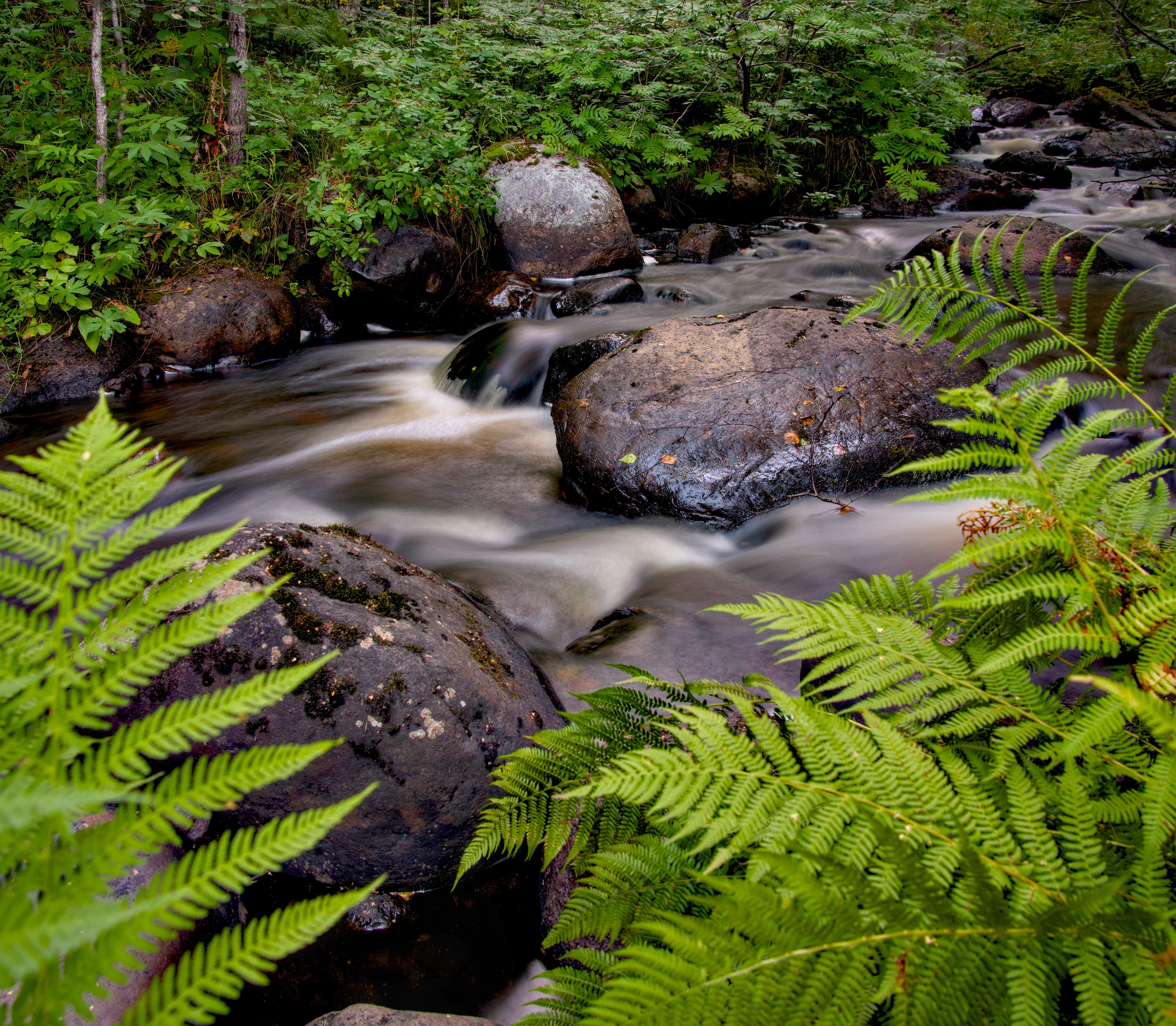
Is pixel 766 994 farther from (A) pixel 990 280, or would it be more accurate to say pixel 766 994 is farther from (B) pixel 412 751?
(A) pixel 990 280

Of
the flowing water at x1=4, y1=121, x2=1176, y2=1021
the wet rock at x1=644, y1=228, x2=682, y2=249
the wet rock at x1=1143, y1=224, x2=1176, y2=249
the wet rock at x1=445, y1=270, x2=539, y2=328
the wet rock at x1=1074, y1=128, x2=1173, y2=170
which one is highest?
the wet rock at x1=1074, y1=128, x2=1173, y2=170

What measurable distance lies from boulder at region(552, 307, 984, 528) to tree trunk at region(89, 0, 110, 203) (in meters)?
5.84

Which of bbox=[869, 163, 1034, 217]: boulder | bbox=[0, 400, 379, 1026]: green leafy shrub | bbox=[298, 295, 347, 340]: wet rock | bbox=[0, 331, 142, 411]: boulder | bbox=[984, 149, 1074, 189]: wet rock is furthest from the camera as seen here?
bbox=[984, 149, 1074, 189]: wet rock

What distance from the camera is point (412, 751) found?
2.62 m

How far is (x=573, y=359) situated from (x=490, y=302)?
2.87m

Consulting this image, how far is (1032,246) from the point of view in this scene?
827cm

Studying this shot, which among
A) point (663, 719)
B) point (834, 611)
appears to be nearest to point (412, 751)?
point (663, 719)

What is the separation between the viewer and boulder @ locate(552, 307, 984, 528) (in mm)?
4953

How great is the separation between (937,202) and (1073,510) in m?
13.4

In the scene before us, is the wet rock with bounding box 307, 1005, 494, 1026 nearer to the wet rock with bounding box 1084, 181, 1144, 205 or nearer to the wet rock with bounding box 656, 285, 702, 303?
the wet rock with bounding box 656, 285, 702, 303

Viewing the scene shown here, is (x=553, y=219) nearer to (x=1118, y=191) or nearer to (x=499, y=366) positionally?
(x=499, y=366)

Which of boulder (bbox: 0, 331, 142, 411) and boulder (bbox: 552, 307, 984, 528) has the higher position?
boulder (bbox: 552, 307, 984, 528)

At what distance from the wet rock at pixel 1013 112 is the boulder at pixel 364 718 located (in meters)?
22.1

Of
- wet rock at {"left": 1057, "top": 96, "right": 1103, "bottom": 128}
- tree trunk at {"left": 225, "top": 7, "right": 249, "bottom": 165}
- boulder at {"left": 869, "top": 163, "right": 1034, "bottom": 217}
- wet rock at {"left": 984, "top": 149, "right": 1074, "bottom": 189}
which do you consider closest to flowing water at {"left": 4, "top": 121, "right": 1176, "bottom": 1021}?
tree trunk at {"left": 225, "top": 7, "right": 249, "bottom": 165}
